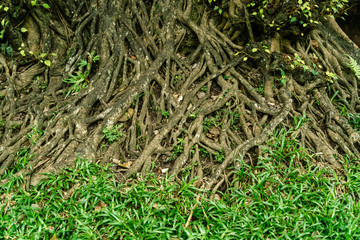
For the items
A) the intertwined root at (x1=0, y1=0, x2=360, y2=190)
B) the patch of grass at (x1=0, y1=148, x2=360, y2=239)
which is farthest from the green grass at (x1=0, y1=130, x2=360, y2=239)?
the intertwined root at (x1=0, y1=0, x2=360, y2=190)

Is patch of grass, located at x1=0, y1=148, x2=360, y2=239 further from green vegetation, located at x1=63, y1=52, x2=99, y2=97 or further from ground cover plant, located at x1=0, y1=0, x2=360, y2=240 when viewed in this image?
green vegetation, located at x1=63, y1=52, x2=99, y2=97

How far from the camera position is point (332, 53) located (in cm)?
492

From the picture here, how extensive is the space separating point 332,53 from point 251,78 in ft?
6.24

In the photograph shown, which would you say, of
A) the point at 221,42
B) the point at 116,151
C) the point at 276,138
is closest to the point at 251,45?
the point at 221,42

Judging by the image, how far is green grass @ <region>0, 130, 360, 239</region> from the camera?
2.65 m

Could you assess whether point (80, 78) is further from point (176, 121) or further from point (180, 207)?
point (180, 207)

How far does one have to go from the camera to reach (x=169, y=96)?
3.94 m

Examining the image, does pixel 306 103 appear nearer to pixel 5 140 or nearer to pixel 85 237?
pixel 85 237

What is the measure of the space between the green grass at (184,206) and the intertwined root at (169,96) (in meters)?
0.25

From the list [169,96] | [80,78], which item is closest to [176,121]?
[169,96]

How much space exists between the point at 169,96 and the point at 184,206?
1709 mm

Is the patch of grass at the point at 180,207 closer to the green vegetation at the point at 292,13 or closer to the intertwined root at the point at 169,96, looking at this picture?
the intertwined root at the point at 169,96

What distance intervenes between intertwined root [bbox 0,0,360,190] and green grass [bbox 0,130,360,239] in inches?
9.9

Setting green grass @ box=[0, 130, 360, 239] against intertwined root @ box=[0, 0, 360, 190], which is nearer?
green grass @ box=[0, 130, 360, 239]
